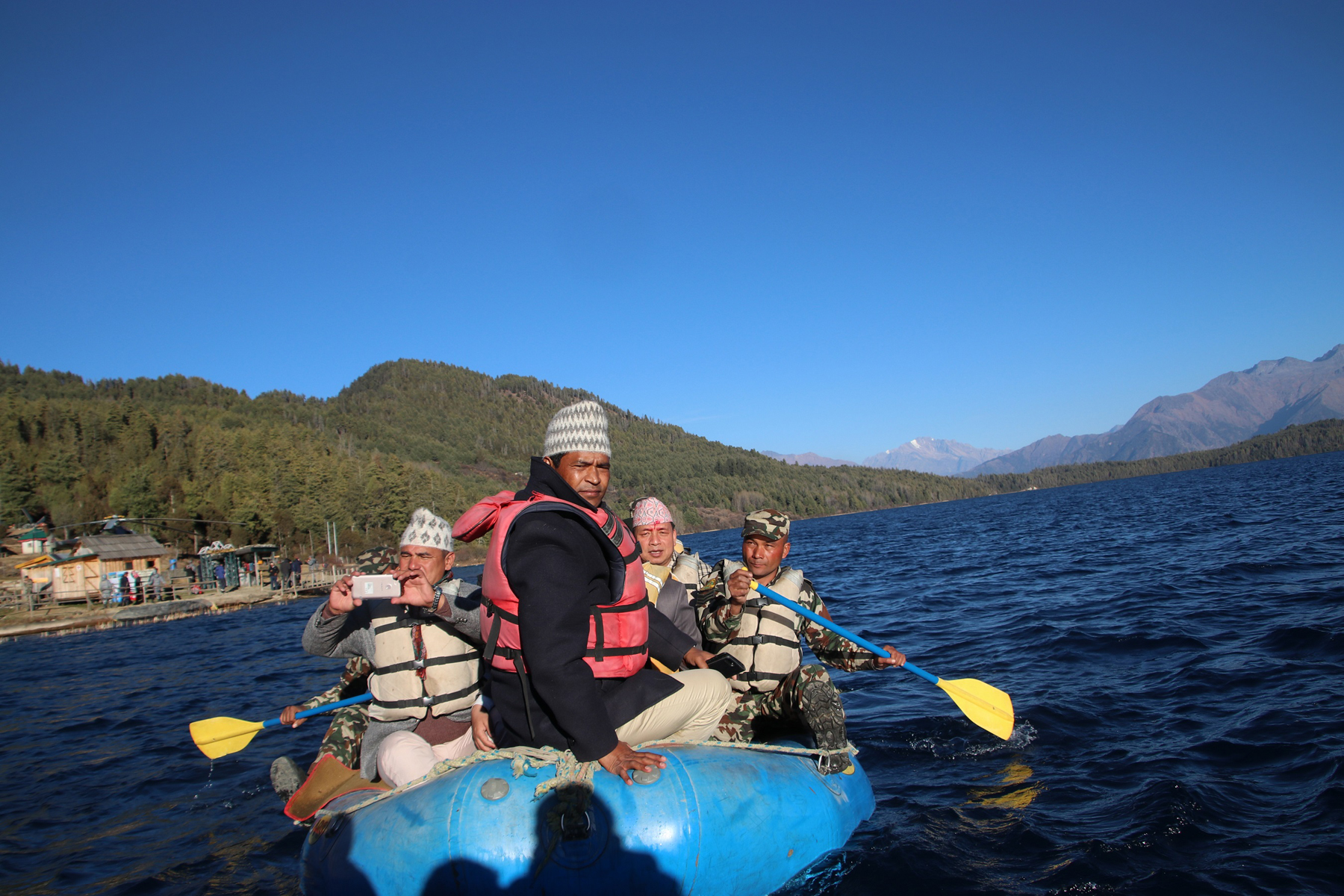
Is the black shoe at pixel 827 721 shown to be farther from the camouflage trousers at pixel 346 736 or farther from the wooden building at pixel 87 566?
the wooden building at pixel 87 566

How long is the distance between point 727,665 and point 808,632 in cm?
74

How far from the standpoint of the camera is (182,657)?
1953cm

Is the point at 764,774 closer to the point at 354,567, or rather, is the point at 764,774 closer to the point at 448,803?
the point at 448,803

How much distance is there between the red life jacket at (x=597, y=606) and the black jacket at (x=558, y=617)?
0.05m

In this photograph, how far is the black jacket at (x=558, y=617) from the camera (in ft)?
10.0

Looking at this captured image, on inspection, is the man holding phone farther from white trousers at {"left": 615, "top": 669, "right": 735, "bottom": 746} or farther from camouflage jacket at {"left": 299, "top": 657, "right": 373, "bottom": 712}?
white trousers at {"left": 615, "top": 669, "right": 735, "bottom": 746}

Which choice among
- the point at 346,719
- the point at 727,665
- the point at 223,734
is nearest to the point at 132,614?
the point at 223,734

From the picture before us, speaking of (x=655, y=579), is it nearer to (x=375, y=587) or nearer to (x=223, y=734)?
(x=375, y=587)

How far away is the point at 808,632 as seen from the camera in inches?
228

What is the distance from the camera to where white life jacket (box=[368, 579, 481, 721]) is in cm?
484

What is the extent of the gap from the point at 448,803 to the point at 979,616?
13316mm

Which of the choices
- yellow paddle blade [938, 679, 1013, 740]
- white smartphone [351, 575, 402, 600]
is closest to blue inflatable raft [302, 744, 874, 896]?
white smartphone [351, 575, 402, 600]

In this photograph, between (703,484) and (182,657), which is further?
(703,484)

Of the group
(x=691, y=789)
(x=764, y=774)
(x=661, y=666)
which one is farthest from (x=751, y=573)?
(x=691, y=789)
